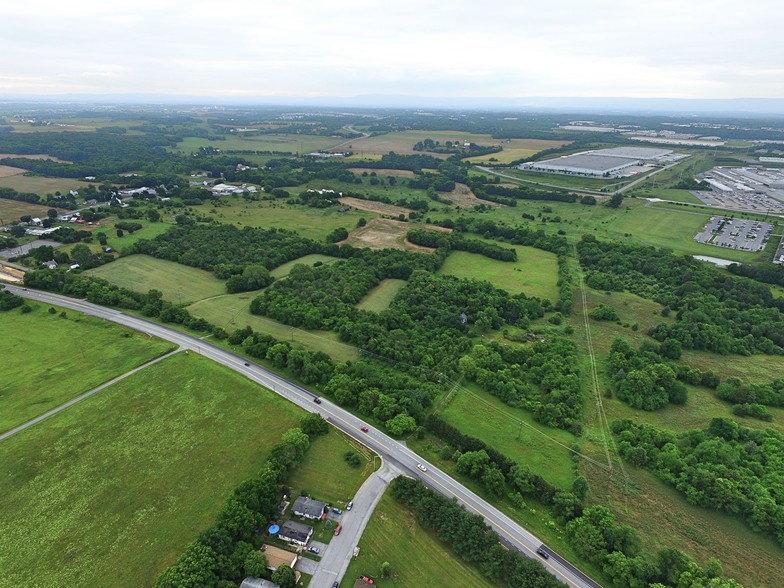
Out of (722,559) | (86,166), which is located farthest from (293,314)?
(86,166)

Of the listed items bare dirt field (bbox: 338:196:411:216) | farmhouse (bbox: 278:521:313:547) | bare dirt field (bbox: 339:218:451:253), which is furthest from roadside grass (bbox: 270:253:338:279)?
farmhouse (bbox: 278:521:313:547)

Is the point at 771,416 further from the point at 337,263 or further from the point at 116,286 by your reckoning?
the point at 116,286

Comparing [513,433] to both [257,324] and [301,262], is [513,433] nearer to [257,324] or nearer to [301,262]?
[257,324]

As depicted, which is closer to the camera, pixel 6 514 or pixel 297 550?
pixel 297 550

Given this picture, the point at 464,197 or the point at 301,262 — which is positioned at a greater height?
the point at 464,197

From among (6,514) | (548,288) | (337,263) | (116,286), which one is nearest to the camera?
(6,514)

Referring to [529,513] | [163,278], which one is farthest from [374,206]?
[529,513]

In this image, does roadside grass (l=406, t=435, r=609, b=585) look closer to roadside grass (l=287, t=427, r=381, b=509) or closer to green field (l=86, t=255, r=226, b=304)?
roadside grass (l=287, t=427, r=381, b=509)

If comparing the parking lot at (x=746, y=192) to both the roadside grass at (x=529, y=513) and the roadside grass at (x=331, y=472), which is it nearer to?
the roadside grass at (x=529, y=513)
